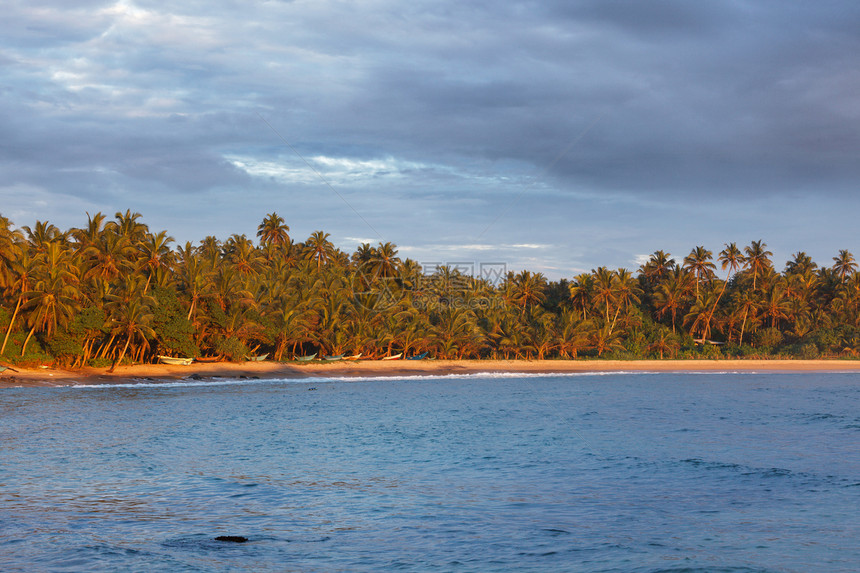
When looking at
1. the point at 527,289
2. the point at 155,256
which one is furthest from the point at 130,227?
the point at 527,289

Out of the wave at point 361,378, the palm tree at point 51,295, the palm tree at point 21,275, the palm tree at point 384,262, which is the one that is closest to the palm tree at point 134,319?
the palm tree at point 51,295

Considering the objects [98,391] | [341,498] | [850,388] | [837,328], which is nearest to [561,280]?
[837,328]

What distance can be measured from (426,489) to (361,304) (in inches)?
2481

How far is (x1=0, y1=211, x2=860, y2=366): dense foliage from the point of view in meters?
57.1

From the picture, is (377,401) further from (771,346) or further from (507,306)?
(771,346)

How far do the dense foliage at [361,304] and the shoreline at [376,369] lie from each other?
211cm

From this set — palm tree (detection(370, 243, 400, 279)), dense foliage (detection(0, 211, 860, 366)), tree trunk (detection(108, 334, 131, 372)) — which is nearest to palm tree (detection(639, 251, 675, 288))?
dense foliage (detection(0, 211, 860, 366))

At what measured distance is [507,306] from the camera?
97.6 metres

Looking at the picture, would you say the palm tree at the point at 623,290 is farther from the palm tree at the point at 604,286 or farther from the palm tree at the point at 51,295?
the palm tree at the point at 51,295

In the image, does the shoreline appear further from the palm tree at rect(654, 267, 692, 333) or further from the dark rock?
the dark rock

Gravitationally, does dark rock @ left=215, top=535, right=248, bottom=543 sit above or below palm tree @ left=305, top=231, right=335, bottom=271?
below

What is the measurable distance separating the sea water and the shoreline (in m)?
18.3

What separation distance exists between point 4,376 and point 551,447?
1816 inches

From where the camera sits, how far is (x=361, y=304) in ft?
263
